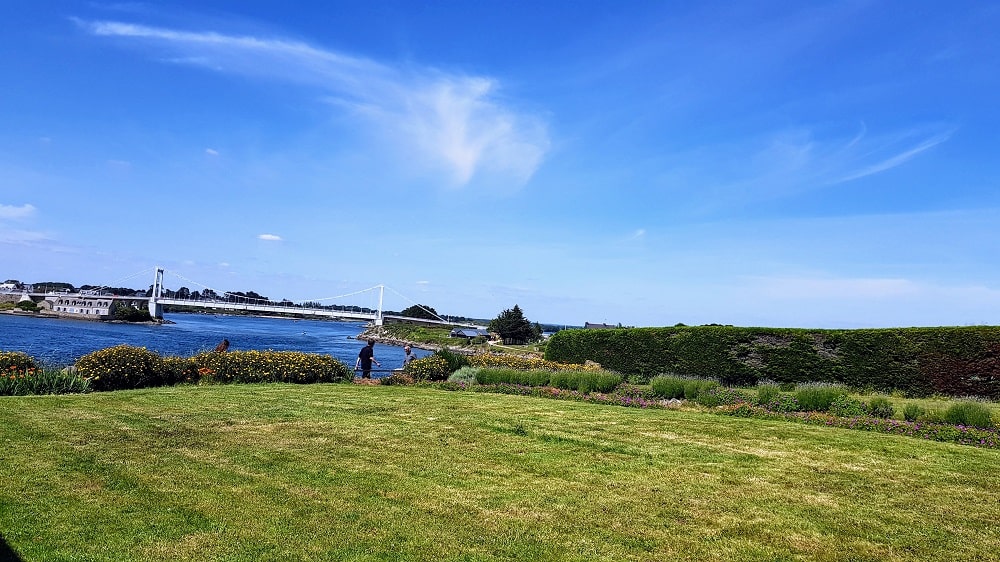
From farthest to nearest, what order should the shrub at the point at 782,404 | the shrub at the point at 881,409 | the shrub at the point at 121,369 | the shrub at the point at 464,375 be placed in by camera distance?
the shrub at the point at 464,375
the shrub at the point at 121,369
the shrub at the point at 782,404
the shrub at the point at 881,409

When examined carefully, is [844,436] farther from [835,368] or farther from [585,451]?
[835,368]

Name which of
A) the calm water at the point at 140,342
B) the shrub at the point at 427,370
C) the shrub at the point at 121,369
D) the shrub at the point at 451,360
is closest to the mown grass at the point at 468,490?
the shrub at the point at 121,369

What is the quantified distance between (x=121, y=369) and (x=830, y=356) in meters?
19.7

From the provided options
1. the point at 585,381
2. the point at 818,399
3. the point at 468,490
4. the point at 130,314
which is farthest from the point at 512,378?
the point at 130,314

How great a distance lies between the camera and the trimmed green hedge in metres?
16.3

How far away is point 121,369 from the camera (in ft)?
50.0

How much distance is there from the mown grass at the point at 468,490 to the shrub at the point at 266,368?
18.9 feet

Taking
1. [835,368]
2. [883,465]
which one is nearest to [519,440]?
[883,465]

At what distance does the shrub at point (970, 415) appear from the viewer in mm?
11344

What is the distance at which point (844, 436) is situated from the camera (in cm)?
1065

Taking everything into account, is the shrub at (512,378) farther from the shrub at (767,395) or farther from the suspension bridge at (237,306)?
the suspension bridge at (237,306)

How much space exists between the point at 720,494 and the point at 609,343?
20393mm

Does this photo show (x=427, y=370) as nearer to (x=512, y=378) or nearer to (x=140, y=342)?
(x=512, y=378)

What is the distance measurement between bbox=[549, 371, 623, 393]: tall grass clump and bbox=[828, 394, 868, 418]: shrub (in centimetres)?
565
